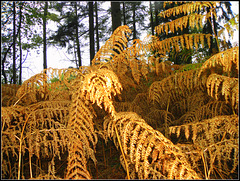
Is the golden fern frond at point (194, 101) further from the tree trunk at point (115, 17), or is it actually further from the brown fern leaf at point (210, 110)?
the tree trunk at point (115, 17)

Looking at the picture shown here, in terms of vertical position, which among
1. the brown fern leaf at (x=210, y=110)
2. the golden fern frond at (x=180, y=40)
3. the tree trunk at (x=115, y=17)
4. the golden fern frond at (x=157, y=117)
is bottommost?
the golden fern frond at (x=157, y=117)

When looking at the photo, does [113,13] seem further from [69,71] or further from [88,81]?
[88,81]

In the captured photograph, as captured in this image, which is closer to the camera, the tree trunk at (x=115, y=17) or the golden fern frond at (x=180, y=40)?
the golden fern frond at (x=180, y=40)

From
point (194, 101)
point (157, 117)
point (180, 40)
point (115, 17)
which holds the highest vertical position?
point (115, 17)

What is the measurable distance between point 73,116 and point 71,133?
8 cm

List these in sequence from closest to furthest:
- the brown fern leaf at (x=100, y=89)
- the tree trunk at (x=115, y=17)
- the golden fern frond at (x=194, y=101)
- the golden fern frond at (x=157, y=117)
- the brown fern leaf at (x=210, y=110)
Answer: the brown fern leaf at (x=100, y=89), the brown fern leaf at (x=210, y=110), the golden fern frond at (x=194, y=101), the golden fern frond at (x=157, y=117), the tree trunk at (x=115, y=17)

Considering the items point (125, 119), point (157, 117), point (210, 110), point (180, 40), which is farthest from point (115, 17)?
point (125, 119)

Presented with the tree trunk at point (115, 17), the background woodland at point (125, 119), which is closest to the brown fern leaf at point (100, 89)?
the background woodland at point (125, 119)

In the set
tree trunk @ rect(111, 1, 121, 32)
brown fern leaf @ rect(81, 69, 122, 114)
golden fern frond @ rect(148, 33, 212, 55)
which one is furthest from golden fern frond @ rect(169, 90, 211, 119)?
tree trunk @ rect(111, 1, 121, 32)

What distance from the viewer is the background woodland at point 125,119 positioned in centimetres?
78

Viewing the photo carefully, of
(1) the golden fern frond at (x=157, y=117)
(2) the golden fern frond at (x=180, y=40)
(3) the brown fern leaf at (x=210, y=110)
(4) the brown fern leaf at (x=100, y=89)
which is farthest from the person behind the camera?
(2) the golden fern frond at (x=180, y=40)

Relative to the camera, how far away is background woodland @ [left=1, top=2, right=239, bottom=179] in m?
0.78

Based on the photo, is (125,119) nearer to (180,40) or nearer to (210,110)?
(210,110)

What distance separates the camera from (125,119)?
858 mm
